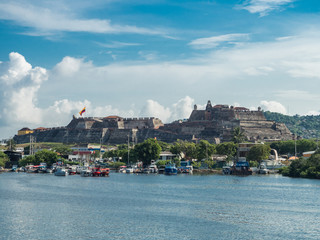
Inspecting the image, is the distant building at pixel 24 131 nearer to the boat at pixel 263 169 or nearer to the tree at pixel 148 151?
the tree at pixel 148 151

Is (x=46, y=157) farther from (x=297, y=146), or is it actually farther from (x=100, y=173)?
(x=297, y=146)

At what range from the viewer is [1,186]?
6156cm

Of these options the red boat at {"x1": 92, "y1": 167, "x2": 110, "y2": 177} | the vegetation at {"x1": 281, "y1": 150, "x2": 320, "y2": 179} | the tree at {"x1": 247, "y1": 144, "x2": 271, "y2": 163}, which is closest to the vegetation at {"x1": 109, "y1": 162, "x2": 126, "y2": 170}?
the red boat at {"x1": 92, "y1": 167, "x2": 110, "y2": 177}

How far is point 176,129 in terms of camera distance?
14475 centimetres

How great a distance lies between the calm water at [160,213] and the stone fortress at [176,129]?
77.4 meters

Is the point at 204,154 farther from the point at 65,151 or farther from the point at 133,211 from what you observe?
the point at 133,211

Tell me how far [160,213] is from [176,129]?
106 metres

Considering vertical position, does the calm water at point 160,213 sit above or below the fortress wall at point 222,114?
below

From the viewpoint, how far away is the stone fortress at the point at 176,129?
13762 centimetres

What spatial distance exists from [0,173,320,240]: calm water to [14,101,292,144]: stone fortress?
77.4 meters

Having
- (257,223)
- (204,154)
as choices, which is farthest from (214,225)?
(204,154)

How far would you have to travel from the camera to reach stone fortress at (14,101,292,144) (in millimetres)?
137625

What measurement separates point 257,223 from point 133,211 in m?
10.1

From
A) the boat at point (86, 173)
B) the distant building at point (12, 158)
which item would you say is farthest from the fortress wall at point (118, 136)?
the boat at point (86, 173)
